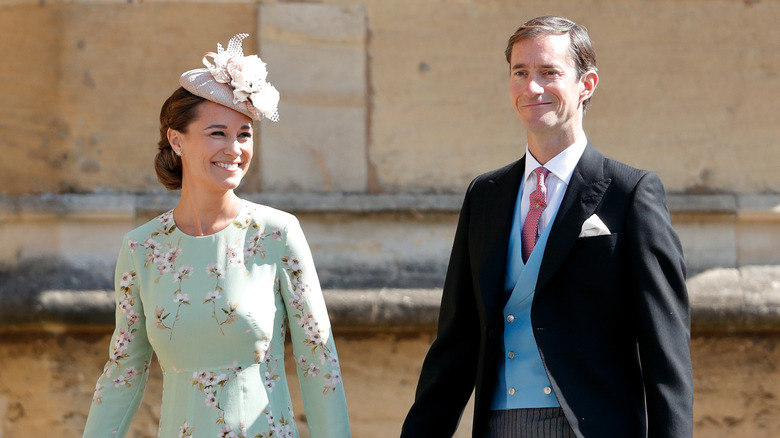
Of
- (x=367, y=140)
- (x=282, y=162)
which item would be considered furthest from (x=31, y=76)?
(x=367, y=140)

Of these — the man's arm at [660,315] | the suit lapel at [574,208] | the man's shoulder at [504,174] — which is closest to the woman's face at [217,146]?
the man's shoulder at [504,174]

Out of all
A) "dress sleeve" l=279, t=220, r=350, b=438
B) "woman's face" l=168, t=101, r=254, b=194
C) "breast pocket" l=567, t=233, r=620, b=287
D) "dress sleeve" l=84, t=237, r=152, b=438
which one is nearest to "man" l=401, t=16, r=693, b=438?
"breast pocket" l=567, t=233, r=620, b=287

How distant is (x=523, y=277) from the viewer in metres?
3.06

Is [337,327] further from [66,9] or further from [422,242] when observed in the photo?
[66,9]

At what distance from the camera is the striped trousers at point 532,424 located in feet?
9.66

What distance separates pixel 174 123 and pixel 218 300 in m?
0.54

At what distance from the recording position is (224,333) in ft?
10.9

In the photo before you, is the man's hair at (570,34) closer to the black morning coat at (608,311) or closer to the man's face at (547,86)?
the man's face at (547,86)

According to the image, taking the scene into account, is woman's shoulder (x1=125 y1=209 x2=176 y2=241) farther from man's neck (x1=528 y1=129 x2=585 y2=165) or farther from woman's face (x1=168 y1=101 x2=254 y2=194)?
man's neck (x1=528 y1=129 x2=585 y2=165)

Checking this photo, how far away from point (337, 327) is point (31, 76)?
1.75 metres

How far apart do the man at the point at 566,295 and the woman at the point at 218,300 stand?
1.26ft

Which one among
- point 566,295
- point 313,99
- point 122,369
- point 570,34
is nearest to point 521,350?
point 566,295

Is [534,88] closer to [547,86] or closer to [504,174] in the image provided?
[547,86]

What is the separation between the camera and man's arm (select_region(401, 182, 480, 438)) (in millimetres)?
3246
